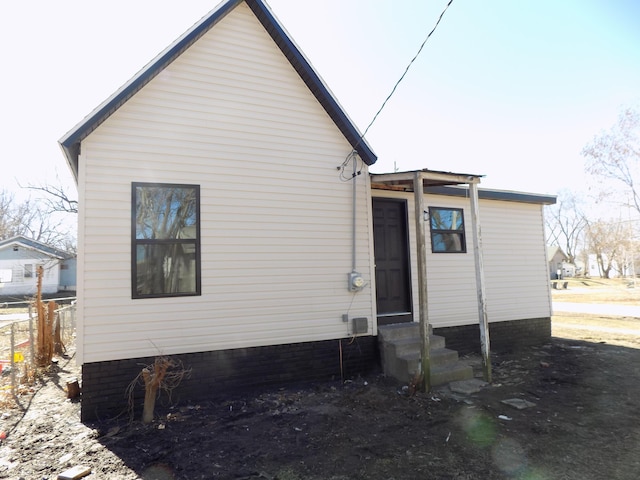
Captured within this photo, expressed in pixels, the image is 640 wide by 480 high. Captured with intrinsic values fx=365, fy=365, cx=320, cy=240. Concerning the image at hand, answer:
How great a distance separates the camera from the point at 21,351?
8742 mm

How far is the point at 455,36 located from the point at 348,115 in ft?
6.77

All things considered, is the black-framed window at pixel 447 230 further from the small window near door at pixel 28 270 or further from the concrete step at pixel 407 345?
the small window near door at pixel 28 270

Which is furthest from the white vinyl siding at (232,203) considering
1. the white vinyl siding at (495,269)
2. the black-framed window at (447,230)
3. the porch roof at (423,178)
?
the black-framed window at (447,230)

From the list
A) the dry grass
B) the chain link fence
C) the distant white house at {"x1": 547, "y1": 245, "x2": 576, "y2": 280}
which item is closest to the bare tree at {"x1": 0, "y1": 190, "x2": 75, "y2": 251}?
the chain link fence

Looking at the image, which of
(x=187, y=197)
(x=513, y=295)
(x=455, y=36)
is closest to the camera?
(x=455, y=36)

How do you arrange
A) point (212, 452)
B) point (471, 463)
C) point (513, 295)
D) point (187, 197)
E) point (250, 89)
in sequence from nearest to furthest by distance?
point (471, 463)
point (212, 452)
point (187, 197)
point (250, 89)
point (513, 295)

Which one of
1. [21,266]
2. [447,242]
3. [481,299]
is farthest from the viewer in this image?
[21,266]

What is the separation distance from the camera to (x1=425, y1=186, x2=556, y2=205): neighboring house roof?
804 centimetres

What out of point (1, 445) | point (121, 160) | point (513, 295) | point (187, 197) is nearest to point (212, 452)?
point (1, 445)

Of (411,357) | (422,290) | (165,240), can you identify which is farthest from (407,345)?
(165,240)

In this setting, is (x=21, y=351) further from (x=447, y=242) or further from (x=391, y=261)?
(x=447, y=242)

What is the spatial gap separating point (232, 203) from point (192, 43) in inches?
103

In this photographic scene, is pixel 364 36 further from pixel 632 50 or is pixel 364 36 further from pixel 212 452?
pixel 632 50

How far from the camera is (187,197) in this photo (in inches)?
222
